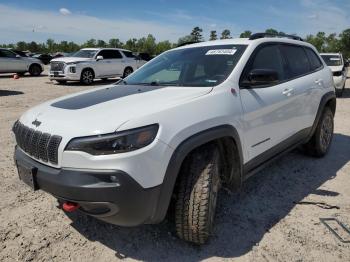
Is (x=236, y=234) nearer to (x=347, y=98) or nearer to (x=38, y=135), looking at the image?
(x=38, y=135)

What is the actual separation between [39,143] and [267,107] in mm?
2185

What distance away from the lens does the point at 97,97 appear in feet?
10.8

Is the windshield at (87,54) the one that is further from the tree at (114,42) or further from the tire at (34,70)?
the tree at (114,42)

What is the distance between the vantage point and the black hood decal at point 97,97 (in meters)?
3.06

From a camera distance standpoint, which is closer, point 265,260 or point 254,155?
point 265,260

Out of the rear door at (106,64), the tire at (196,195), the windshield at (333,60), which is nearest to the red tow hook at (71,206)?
the tire at (196,195)

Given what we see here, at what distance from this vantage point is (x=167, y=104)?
2.80 meters

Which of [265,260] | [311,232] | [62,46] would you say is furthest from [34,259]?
[62,46]

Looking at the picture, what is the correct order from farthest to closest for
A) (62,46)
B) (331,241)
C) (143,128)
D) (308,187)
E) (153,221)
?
(62,46)
(308,187)
(331,241)
(153,221)
(143,128)

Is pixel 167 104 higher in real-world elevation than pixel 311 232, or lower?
higher

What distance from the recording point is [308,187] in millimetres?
4328

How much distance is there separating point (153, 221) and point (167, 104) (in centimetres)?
88

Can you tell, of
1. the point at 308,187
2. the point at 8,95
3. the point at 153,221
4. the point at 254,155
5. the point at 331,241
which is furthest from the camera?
the point at 8,95

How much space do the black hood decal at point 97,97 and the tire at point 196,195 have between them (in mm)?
897
